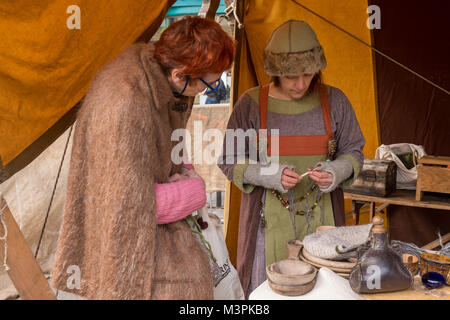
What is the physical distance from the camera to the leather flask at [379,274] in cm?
139

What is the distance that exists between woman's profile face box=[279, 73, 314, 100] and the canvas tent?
693mm

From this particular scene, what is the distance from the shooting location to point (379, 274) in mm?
1390

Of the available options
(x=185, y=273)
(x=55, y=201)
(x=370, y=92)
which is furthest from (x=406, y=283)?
(x=370, y=92)

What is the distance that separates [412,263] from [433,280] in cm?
12

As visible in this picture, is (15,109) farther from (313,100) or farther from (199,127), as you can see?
(199,127)

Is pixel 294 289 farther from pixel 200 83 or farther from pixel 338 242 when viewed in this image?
pixel 200 83

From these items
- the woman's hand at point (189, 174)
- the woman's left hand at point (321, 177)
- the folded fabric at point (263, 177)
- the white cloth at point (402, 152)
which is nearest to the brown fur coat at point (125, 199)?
the woman's hand at point (189, 174)

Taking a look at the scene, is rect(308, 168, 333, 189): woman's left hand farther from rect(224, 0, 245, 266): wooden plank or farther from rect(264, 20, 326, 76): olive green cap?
rect(224, 0, 245, 266): wooden plank

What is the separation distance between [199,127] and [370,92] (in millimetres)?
2181

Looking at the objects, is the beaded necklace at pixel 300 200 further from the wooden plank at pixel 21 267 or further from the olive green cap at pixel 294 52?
the wooden plank at pixel 21 267

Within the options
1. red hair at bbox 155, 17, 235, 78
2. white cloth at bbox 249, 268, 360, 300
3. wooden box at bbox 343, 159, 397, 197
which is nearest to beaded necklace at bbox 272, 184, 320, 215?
white cloth at bbox 249, 268, 360, 300

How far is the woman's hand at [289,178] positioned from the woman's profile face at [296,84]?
420 mm

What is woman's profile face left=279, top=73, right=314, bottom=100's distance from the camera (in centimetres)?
209

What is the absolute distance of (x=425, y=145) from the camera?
10.9 feet
